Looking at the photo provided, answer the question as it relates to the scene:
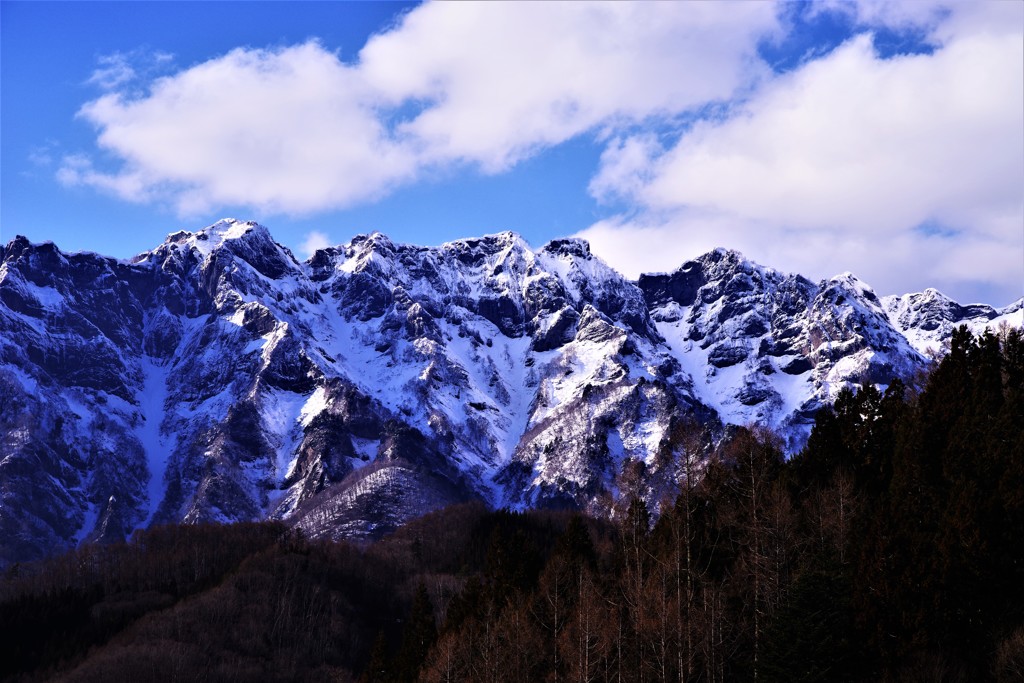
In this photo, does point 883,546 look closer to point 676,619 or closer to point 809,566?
point 809,566

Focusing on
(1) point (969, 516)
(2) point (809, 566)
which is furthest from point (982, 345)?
(2) point (809, 566)

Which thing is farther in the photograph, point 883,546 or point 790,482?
point 790,482

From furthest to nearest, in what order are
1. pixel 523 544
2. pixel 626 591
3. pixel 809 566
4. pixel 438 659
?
pixel 523 544, pixel 438 659, pixel 626 591, pixel 809 566

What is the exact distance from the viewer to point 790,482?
8669 centimetres

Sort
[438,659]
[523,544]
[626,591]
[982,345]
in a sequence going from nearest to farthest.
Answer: [626,591] → [982,345] → [438,659] → [523,544]

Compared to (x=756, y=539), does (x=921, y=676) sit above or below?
below

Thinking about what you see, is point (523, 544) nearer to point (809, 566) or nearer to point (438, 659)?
point (438, 659)

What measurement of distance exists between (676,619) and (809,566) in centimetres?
1011

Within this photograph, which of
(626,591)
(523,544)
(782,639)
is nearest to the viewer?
(782,639)

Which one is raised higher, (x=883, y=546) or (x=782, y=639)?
(x=883, y=546)

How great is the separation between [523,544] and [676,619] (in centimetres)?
5675

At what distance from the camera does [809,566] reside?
207 ft

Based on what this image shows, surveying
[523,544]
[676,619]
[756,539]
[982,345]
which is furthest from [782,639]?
[523,544]

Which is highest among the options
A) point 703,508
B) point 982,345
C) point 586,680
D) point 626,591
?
point 982,345
